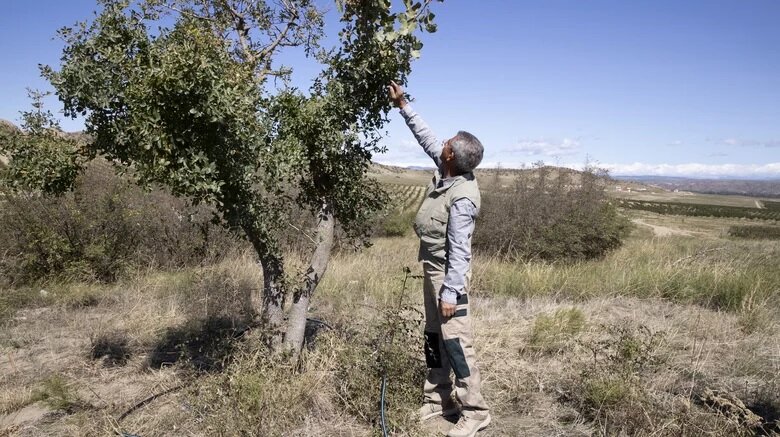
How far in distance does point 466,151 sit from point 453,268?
849mm

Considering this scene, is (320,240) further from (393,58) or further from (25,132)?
(25,132)

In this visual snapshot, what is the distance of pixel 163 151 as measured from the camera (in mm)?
3270

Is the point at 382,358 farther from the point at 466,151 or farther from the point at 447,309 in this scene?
the point at 466,151

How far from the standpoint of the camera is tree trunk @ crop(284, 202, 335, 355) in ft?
14.1

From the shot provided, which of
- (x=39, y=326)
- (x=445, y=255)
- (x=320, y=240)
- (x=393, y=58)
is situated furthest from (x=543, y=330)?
(x=39, y=326)

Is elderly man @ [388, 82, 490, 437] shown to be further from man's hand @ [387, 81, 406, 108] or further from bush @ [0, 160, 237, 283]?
bush @ [0, 160, 237, 283]

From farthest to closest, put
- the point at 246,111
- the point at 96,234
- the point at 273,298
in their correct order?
the point at 96,234 < the point at 273,298 < the point at 246,111

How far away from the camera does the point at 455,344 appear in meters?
3.57

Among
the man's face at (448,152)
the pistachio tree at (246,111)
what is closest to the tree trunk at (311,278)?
the pistachio tree at (246,111)

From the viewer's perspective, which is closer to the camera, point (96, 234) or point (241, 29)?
point (241, 29)

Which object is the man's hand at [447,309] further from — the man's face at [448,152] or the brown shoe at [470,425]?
the man's face at [448,152]

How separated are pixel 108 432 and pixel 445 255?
2771 mm

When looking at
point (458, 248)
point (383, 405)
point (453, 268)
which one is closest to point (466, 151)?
point (458, 248)

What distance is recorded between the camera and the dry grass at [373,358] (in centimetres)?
375
